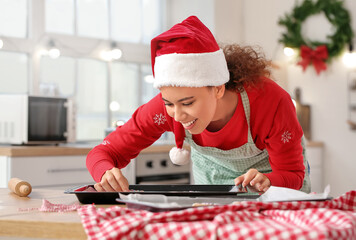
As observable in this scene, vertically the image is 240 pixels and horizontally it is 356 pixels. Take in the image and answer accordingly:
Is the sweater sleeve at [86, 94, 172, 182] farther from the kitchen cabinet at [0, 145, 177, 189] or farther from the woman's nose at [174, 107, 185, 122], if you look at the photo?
the kitchen cabinet at [0, 145, 177, 189]

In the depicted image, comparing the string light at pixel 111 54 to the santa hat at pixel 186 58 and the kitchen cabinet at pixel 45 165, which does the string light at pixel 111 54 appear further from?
the santa hat at pixel 186 58

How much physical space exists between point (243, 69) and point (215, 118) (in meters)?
0.17

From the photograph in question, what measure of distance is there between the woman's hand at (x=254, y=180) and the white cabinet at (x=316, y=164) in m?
2.52

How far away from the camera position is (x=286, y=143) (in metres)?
1.34

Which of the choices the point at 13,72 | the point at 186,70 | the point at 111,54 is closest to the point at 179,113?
the point at 186,70

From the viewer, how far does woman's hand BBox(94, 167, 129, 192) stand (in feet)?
3.82

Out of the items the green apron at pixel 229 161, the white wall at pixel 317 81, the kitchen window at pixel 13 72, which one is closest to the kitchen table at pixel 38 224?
the green apron at pixel 229 161

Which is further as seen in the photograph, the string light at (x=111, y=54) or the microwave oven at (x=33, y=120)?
the string light at (x=111, y=54)

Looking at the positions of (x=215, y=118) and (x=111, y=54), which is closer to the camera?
(x=215, y=118)

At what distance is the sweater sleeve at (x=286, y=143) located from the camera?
1.34 m

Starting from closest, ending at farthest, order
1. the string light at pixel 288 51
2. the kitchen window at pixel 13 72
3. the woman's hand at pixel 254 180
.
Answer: the woman's hand at pixel 254 180, the kitchen window at pixel 13 72, the string light at pixel 288 51

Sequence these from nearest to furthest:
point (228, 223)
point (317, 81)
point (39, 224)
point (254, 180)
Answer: point (228, 223)
point (39, 224)
point (254, 180)
point (317, 81)

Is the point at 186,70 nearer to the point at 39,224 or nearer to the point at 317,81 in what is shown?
the point at 39,224

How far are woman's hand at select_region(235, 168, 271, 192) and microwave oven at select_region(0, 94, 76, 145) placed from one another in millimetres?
A: 1759
